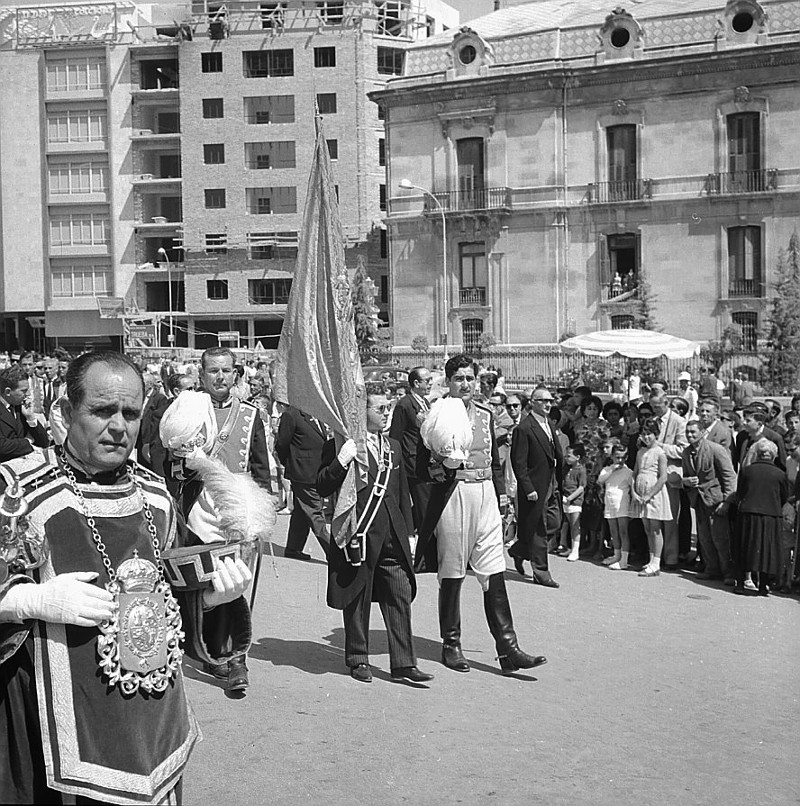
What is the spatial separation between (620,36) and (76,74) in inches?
1305

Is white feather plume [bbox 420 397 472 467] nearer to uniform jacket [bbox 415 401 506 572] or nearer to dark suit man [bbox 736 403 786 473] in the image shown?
uniform jacket [bbox 415 401 506 572]

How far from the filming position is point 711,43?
138 ft

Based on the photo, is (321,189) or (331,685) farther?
(321,189)

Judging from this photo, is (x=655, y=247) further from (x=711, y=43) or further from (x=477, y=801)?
(x=477, y=801)

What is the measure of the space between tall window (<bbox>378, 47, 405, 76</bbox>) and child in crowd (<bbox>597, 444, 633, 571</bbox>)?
2037 inches

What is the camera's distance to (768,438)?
37.8ft

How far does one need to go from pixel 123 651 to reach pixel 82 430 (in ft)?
2.19

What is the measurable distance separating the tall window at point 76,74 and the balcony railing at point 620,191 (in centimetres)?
3130

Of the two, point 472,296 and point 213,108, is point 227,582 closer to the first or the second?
point 472,296

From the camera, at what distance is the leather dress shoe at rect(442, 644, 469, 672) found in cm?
796

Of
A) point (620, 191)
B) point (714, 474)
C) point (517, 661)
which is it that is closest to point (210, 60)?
point (620, 191)

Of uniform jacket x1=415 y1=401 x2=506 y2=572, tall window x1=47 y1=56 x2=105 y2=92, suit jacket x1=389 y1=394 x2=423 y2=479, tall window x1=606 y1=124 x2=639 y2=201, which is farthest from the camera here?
tall window x1=47 y1=56 x2=105 y2=92

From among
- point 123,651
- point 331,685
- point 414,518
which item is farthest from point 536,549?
point 123,651

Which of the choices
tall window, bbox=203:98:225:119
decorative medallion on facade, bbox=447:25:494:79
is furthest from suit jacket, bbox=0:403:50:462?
tall window, bbox=203:98:225:119
